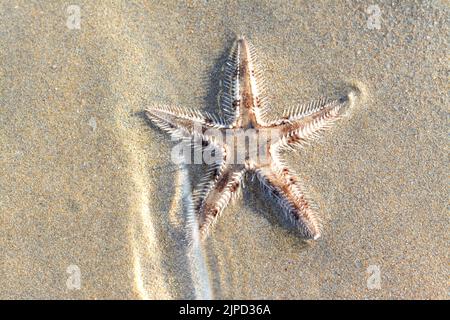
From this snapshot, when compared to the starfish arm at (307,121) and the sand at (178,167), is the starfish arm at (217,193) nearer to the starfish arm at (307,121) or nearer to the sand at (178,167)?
the sand at (178,167)

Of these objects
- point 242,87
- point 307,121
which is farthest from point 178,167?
point 307,121

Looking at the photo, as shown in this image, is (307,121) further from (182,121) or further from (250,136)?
(182,121)

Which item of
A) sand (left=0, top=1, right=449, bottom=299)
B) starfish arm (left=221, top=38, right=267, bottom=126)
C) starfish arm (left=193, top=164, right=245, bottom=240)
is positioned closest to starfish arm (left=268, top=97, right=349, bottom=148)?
sand (left=0, top=1, right=449, bottom=299)

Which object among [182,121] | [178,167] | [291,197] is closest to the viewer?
[291,197]
